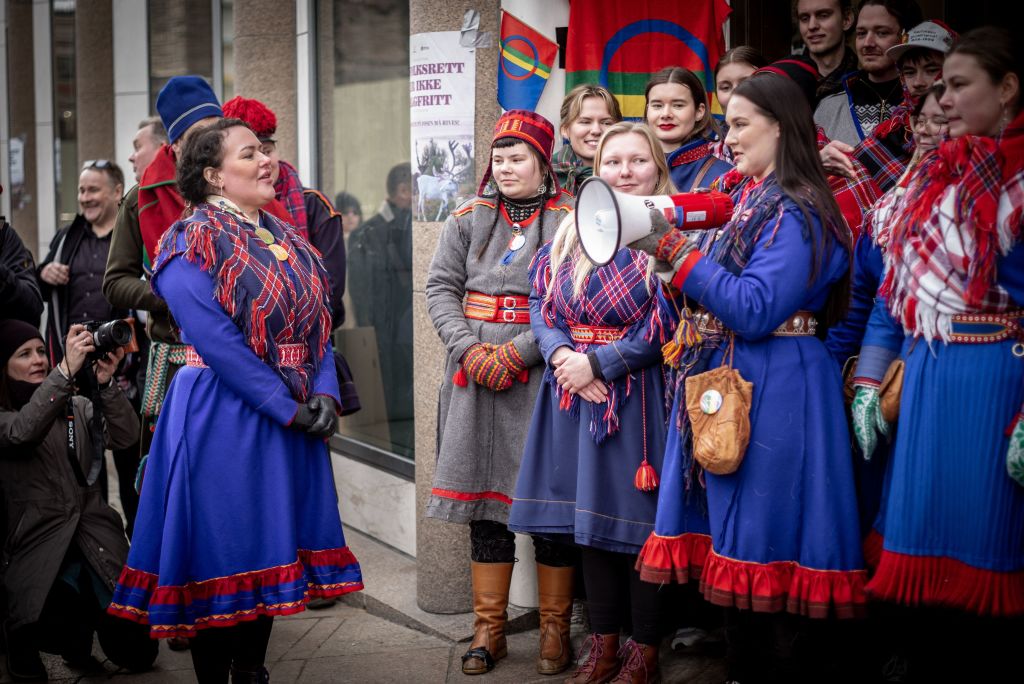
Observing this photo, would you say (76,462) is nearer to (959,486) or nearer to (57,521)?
(57,521)

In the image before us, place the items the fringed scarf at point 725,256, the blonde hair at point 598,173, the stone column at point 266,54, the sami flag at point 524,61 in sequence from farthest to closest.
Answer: the stone column at point 266,54 → the sami flag at point 524,61 → the blonde hair at point 598,173 → the fringed scarf at point 725,256

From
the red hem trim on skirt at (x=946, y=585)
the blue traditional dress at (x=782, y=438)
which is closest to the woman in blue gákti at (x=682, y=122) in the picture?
the blue traditional dress at (x=782, y=438)

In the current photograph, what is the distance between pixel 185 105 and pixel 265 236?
3.30 feet

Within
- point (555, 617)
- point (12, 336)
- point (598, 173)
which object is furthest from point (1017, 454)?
point (12, 336)

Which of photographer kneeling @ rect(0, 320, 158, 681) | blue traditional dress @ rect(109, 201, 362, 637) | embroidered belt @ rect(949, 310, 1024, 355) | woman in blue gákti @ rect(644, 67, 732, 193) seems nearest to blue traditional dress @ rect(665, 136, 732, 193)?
woman in blue gákti @ rect(644, 67, 732, 193)

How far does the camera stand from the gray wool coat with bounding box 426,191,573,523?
15.5 ft

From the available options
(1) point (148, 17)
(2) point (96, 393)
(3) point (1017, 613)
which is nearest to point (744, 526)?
(3) point (1017, 613)

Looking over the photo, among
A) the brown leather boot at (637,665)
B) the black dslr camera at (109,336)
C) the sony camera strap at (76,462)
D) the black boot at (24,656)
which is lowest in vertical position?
the black boot at (24,656)

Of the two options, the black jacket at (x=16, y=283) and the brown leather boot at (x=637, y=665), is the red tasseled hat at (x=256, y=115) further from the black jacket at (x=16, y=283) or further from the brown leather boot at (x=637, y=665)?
the brown leather boot at (x=637, y=665)

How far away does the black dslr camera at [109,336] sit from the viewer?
4551 millimetres

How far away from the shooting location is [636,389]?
4316 millimetres

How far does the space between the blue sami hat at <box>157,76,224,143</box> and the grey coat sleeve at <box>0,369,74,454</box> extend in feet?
3.67

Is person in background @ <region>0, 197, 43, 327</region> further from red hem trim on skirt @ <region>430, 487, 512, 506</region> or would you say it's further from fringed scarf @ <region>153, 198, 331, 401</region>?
red hem trim on skirt @ <region>430, 487, 512, 506</region>

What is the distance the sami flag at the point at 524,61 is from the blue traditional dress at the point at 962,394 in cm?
209
